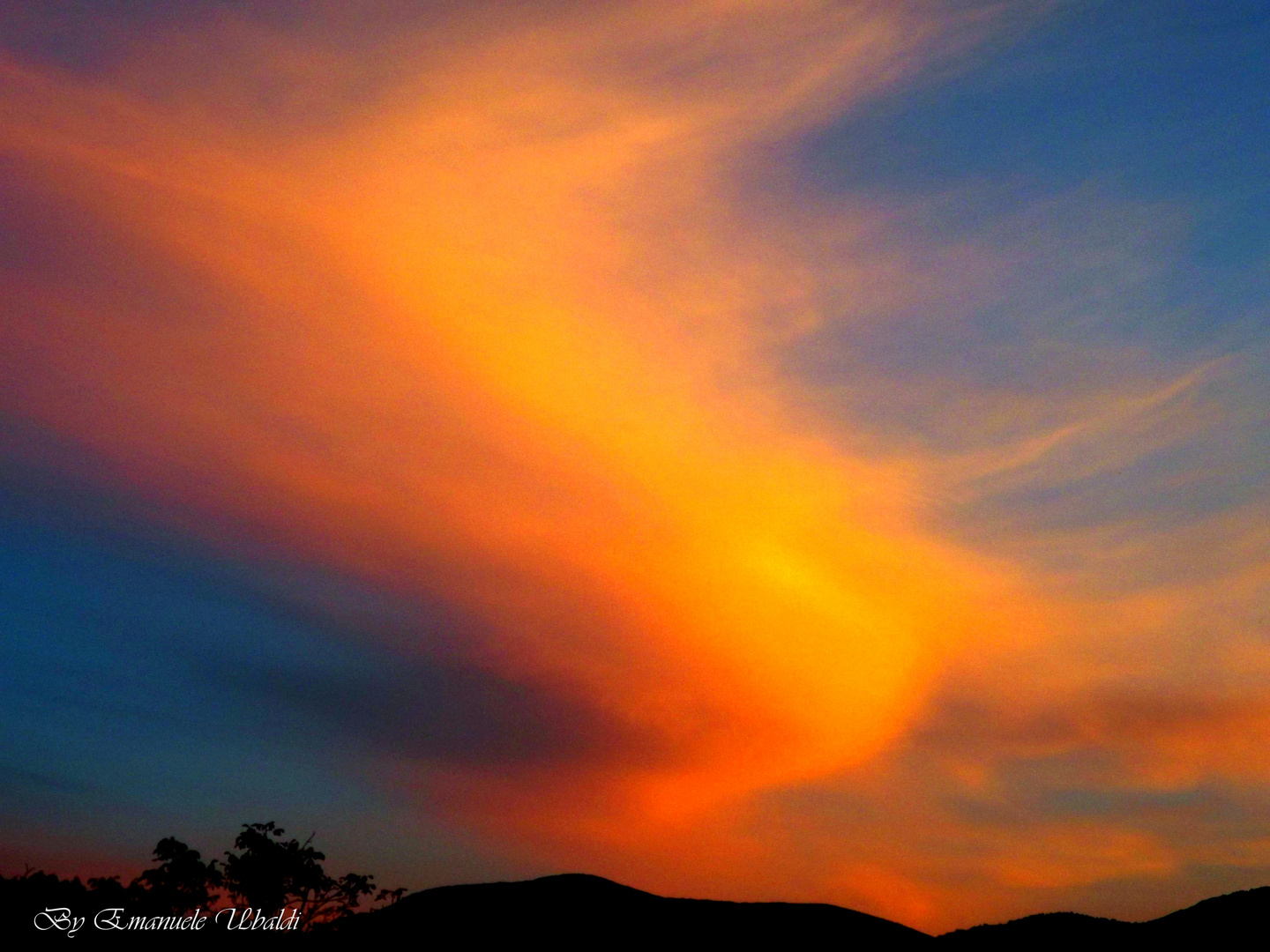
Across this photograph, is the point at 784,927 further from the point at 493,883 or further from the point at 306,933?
the point at 306,933

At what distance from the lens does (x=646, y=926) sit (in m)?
74.8

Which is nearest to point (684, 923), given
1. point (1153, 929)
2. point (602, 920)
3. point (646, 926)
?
point (646, 926)

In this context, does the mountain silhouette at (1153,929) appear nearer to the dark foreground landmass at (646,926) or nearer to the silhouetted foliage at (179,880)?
the dark foreground landmass at (646,926)

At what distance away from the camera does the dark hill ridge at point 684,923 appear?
222 ft

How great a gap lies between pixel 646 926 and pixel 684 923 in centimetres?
258

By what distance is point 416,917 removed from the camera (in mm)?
77312

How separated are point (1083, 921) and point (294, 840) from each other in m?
76.6

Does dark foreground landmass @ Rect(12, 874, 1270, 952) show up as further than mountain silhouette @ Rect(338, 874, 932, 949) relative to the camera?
No

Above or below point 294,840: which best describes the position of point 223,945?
below

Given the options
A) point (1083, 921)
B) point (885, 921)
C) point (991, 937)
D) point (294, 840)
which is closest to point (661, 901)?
point (885, 921)

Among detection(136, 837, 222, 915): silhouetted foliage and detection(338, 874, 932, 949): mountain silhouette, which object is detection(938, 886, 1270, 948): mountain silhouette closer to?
detection(338, 874, 932, 949): mountain silhouette

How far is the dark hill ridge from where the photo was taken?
2665 inches

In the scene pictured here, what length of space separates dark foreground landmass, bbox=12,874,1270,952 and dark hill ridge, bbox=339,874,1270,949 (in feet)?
0.28

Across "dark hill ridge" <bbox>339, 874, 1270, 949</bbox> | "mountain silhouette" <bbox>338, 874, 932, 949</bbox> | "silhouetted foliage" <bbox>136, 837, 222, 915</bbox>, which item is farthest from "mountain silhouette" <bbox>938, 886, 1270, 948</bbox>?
"silhouetted foliage" <bbox>136, 837, 222, 915</bbox>
